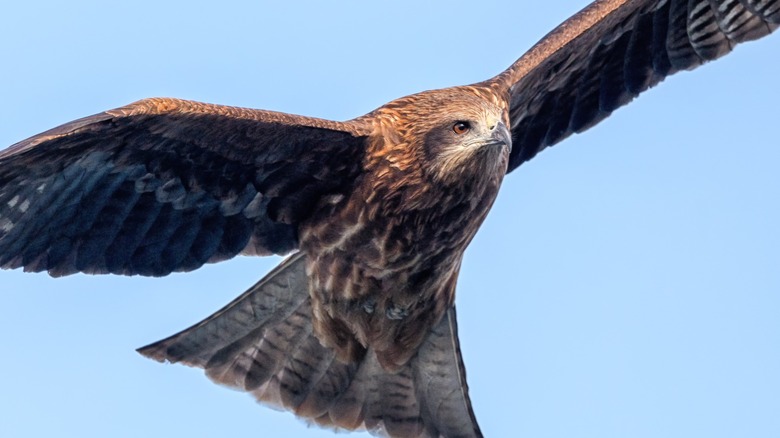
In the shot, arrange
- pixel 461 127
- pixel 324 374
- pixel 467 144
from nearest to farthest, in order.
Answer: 1. pixel 467 144
2. pixel 461 127
3. pixel 324 374

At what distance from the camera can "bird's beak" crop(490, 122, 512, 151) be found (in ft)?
40.8

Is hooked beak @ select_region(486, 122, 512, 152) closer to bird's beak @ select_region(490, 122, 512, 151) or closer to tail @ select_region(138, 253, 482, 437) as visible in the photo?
bird's beak @ select_region(490, 122, 512, 151)

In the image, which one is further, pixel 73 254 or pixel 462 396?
pixel 462 396

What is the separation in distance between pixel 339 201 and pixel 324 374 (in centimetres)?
144

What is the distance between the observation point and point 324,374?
13.9 meters

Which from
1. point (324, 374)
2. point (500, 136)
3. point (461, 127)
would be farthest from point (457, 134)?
point (324, 374)

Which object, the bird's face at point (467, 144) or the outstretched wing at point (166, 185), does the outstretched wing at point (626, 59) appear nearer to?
the bird's face at point (467, 144)

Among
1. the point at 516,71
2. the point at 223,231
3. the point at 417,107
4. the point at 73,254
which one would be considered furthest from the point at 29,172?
the point at 516,71

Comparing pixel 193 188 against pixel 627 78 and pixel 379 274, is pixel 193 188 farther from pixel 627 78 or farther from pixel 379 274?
pixel 627 78

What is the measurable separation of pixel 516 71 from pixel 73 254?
10.8ft

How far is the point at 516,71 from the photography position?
44.4ft

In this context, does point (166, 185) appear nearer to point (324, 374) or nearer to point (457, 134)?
point (324, 374)

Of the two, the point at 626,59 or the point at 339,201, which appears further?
the point at 626,59

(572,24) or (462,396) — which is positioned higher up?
(572,24)
